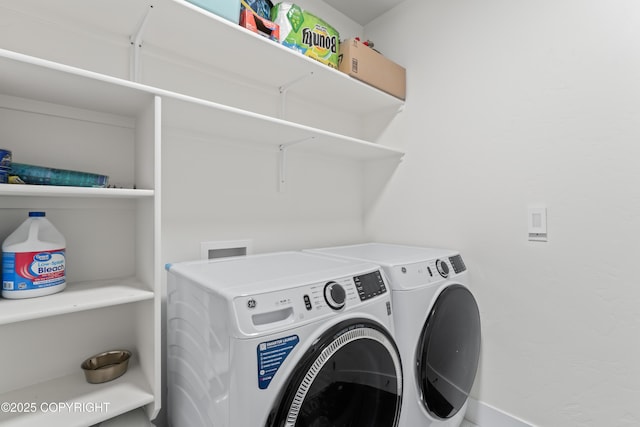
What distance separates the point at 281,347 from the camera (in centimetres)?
79

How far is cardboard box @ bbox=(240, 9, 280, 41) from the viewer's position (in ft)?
4.20

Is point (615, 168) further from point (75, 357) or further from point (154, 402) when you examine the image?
point (75, 357)

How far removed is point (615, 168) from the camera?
1255 millimetres

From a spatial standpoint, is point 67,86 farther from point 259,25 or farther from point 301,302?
point 301,302

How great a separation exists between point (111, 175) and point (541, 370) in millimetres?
2186

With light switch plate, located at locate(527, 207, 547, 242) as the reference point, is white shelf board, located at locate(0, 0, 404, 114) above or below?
above

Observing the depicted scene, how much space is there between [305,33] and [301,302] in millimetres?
1369

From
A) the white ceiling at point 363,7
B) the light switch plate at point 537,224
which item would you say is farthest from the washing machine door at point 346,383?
the white ceiling at point 363,7

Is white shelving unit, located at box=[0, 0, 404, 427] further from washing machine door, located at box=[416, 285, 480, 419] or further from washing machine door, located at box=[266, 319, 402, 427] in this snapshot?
washing machine door, located at box=[416, 285, 480, 419]

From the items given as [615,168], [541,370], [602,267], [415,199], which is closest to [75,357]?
[415,199]

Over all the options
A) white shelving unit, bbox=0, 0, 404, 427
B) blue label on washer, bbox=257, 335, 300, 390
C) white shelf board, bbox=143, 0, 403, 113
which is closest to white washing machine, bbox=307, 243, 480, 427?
blue label on washer, bbox=257, 335, 300, 390

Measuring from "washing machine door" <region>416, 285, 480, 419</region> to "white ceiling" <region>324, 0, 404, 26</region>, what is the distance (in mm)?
1942

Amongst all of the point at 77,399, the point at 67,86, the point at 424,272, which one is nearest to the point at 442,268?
the point at 424,272

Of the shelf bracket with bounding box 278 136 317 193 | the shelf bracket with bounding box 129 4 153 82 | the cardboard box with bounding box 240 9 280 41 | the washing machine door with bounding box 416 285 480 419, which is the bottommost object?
the washing machine door with bounding box 416 285 480 419
